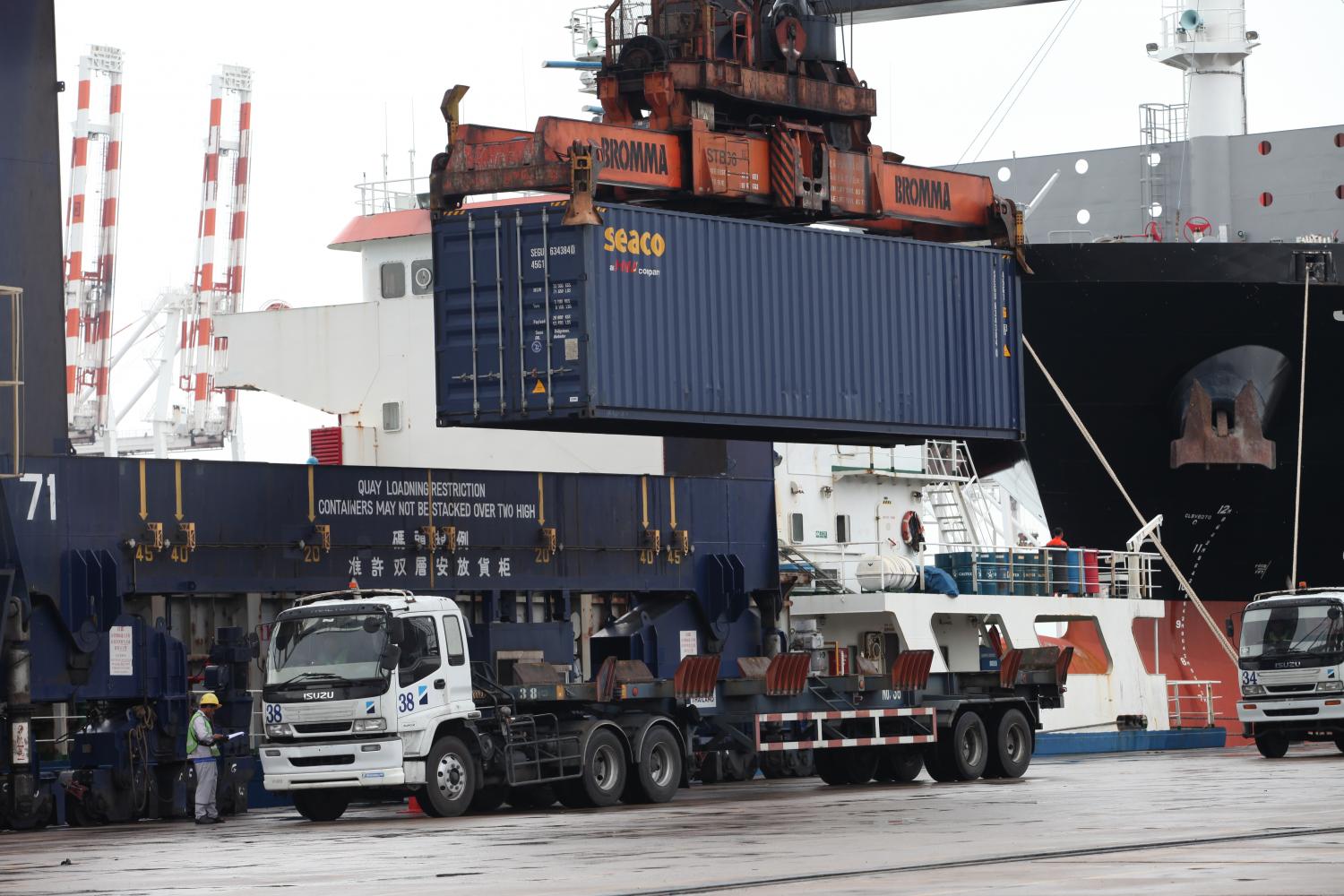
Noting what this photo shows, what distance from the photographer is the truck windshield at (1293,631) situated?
2583 cm

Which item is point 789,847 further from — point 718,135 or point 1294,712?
point 1294,712

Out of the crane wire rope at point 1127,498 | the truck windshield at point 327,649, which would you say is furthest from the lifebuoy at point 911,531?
the truck windshield at point 327,649

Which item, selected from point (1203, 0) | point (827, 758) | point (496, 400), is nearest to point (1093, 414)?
point (1203, 0)

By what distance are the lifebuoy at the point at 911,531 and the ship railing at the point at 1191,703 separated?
4.35m

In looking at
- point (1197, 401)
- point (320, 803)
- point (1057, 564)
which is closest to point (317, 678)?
point (320, 803)

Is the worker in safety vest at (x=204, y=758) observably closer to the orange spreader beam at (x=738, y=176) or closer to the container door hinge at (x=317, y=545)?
the container door hinge at (x=317, y=545)

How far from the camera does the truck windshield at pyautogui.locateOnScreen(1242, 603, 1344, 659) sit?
84.7 feet

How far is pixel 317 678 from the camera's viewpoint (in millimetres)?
18656

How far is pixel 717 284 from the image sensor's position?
22.8 metres

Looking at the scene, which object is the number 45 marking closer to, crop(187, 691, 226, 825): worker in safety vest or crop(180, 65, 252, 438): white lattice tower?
crop(187, 691, 226, 825): worker in safety vest

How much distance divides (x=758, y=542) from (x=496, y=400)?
Result: 6206 millimetres

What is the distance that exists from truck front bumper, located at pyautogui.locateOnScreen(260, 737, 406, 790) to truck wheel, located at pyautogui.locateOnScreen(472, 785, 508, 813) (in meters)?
1.42

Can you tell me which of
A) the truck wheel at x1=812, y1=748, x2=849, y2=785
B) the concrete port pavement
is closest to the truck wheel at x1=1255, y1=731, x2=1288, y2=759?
the concrete port pavement

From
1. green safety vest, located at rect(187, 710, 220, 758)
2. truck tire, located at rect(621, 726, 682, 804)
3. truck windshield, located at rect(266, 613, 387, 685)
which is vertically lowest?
truck tire, located at rect(621, 726, 682, 804)
